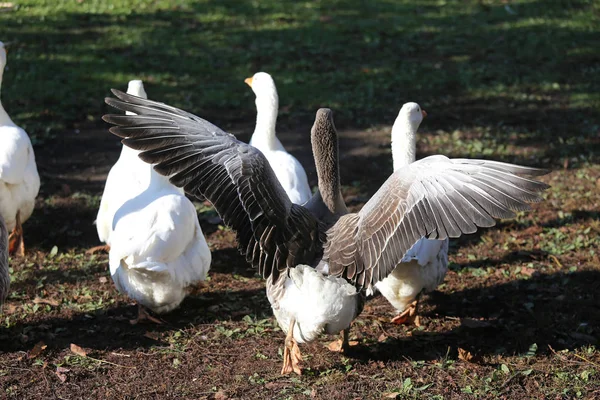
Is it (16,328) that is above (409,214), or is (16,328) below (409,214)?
below

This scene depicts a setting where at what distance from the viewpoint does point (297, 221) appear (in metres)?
4.59

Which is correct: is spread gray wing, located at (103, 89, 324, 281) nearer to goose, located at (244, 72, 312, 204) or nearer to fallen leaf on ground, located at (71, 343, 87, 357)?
fallen leaf on ground, located at (71, 343, 87, 357)

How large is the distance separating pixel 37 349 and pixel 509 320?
336 cm

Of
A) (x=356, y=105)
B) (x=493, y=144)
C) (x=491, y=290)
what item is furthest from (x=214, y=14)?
(x=491, y=290)

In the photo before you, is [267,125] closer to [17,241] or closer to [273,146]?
[273,146]

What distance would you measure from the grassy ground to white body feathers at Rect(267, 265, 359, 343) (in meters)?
0.43

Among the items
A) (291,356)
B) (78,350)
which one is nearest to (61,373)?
(78,350)

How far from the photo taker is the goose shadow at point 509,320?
16.8ft

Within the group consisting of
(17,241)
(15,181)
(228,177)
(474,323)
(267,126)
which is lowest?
(474,323)

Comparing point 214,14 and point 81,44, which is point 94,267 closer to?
point 81,44

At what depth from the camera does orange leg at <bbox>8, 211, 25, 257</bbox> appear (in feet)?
21.4

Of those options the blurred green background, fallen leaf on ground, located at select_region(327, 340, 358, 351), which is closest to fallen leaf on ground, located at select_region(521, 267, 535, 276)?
fallen leaf on ground, located at select_region(327, 340, 358, 351)

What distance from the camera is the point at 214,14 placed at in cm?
1287

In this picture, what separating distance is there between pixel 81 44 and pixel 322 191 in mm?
7665
